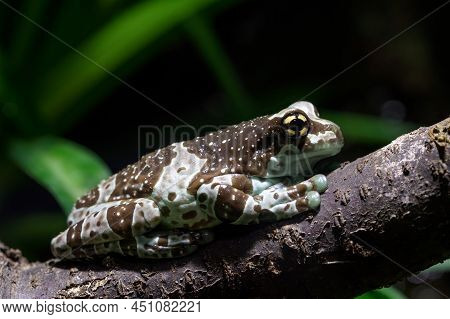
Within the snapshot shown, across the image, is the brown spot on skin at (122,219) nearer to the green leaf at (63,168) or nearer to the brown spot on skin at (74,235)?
the brown spot on skin at (74,235)

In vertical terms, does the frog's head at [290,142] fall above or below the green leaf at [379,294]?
above

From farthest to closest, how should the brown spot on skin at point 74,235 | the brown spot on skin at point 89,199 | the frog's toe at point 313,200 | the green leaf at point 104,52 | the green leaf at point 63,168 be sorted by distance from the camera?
the green leaf at point 104,52 < the green leaf at point 63,168 < the brown spot on skin at point 89,199 < the brown spot on skin at point 74,235 < the frog's toe at point 313,200

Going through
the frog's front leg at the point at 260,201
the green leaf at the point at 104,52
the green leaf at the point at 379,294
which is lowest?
the green leaf at the point at 379,294

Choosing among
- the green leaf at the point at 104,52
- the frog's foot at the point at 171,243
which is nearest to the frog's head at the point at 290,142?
the frog's foot at the point at 171,243

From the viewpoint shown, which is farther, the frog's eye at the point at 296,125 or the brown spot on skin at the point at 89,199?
the brown spot on skin at the point at 89,199

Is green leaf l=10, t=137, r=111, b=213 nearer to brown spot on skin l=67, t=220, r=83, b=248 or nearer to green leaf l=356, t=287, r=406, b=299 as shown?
brown spot on skin l=67, t=220, r=83, b=248

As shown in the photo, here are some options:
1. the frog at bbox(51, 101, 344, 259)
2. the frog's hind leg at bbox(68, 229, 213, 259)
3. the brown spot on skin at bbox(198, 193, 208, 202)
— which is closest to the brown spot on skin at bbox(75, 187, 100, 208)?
the frog at bbox(51, 101, 344, 259)

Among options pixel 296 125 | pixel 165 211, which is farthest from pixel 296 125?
pixel 165 211
